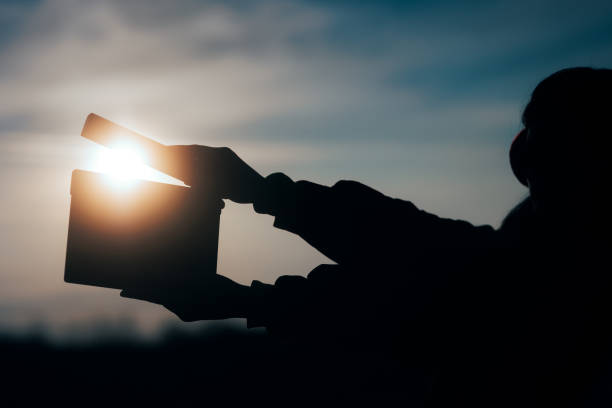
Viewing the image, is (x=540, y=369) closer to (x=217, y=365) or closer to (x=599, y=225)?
(x=599, y=225)

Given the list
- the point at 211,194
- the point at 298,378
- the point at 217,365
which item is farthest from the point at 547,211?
the point at 217,365

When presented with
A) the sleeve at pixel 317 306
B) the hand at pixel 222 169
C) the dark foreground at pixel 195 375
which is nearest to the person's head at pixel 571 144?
the sleeve at pixel 317 306

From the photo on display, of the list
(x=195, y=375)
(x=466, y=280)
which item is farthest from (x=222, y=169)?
(x=195, y=375)

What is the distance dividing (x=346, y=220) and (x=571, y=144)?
0.61 m

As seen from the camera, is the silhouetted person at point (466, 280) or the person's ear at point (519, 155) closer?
the silhouetted person at point (466, 280)

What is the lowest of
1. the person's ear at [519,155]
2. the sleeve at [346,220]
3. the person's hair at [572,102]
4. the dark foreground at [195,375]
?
the dark foreground at [195,375]

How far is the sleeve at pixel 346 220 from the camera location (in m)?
1.44

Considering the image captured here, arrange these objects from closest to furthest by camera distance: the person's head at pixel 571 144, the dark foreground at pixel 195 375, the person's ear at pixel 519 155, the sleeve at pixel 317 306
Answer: the person's head at pixel 571 144 → the sleeve at pixel 317 306 → the person's ear at pixel 519 155 → the dark foreground at pixel 195 375

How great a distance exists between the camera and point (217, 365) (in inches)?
1372

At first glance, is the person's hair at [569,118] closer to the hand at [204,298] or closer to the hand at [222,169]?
the hand at [222,169]

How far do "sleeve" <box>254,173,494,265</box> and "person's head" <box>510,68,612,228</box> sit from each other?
1.15ft

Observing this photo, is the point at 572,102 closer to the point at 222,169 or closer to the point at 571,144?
the point at 571,144

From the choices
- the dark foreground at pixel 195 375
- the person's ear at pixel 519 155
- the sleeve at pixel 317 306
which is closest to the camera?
the sleeve at pixel 317 306

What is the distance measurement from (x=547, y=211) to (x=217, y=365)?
3584 cm
